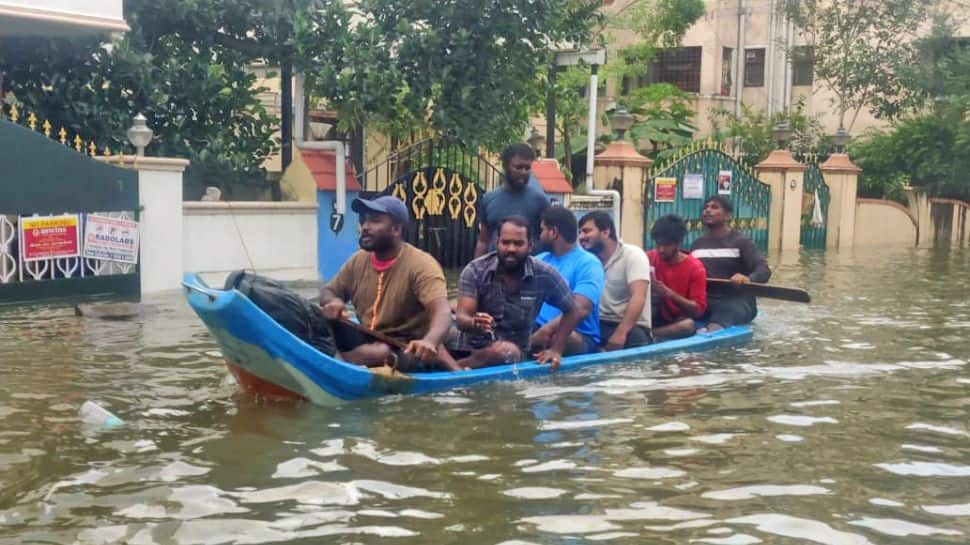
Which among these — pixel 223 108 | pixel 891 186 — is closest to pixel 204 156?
pixel 223 108

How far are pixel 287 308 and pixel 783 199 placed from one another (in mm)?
18721

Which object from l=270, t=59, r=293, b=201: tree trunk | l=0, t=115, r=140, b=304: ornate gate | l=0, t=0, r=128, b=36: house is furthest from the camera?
l=270, t=59, r=293, b=201: tree trunk

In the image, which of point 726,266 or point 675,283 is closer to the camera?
point 675,283

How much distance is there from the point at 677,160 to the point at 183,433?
52.2 ft

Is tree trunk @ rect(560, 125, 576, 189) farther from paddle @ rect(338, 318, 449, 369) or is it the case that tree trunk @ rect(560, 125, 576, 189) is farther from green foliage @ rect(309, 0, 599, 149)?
paddle @ rect(338, 318, 449, 369)

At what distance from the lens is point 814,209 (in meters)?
25.7

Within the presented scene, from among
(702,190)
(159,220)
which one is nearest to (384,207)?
(159,220)

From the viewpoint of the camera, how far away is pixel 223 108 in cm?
1667

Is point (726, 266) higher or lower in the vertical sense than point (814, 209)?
lower

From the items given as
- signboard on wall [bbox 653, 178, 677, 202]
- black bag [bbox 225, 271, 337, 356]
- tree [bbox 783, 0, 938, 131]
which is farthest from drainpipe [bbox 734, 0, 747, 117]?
black bag [bbox 225, 271, 337, 356]

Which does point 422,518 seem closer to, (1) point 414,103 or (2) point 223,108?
(1) point 414,103

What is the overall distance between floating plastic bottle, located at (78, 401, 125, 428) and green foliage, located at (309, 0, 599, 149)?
27.8 ft

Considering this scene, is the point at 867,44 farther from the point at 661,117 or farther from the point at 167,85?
the point at 167,85

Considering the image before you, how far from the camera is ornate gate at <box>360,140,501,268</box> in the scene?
54.7ft
